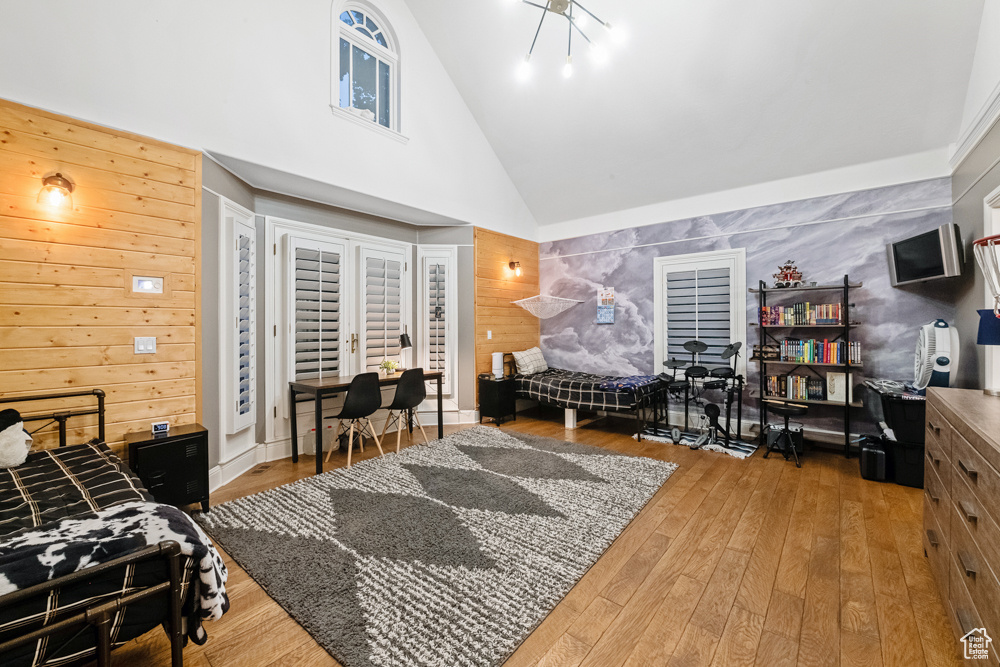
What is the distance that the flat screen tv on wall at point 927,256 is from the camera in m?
3.34

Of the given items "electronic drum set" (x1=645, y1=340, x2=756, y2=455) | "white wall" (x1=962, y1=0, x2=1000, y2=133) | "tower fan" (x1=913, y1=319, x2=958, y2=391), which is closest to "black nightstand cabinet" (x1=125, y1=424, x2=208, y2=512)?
"electronic drum set" (x1=645, y1=340, x2=756, y2=455)

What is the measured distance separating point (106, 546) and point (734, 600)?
8.25 ft

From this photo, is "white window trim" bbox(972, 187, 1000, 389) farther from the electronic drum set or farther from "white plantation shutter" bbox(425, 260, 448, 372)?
"white plantation shutter" bbox(425, 260, 448, 372)

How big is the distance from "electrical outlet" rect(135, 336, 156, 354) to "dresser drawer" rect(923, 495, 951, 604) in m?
4.65

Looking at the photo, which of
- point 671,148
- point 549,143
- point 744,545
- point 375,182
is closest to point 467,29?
point 549,143

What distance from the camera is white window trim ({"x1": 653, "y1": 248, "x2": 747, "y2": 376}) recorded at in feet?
16.2

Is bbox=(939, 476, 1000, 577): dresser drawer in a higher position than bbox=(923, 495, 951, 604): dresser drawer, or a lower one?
higher

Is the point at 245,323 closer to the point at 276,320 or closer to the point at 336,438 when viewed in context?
the point at 276,320

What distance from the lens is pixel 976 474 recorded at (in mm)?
1455

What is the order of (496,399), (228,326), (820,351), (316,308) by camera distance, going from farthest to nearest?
(496,399)
(316,308)
(820,351)
(228,326)

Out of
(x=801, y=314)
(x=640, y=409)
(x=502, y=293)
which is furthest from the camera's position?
(x=502, y=293)

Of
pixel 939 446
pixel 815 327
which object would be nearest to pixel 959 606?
pixel 939 446

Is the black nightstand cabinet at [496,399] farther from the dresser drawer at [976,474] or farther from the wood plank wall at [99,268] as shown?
the dresser drawer at [976,474]

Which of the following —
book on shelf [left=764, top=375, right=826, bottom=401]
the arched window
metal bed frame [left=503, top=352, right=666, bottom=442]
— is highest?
the arched window
